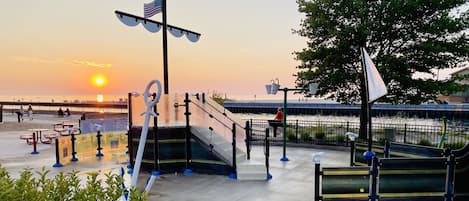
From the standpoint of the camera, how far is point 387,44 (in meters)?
12.7

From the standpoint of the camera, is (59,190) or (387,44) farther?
(387,44)

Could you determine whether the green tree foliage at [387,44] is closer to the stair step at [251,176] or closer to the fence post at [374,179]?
the stair step at [251,176]

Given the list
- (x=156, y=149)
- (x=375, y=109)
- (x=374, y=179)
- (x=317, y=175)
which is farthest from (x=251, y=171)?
(x=375, y=109)

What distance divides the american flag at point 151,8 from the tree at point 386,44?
23.6ft

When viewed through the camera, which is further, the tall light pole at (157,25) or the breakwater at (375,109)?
the breakwater at (375,109)

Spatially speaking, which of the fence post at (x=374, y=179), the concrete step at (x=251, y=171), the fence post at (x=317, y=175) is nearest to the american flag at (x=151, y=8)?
the concrete step at (x=251, y=171)

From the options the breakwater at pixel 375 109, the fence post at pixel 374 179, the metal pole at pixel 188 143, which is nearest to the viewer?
the fence post at pixel 374 179

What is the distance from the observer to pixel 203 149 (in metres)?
8.44

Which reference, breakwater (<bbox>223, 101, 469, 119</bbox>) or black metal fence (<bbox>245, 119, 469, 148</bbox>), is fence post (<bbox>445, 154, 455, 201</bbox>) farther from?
breakwater (<bbox>223, 101, 469, 119</bbox>)

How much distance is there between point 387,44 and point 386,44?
4 cm

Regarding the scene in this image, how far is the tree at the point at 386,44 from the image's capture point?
11344mm

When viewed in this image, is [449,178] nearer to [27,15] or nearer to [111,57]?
[27,15]

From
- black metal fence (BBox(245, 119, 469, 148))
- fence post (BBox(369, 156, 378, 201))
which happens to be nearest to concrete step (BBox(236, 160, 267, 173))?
fence post (BBox(369, 156, 378, 201))

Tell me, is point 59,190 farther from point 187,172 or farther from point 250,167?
point 187,172
